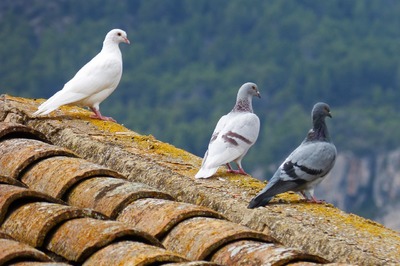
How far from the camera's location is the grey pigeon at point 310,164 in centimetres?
1134

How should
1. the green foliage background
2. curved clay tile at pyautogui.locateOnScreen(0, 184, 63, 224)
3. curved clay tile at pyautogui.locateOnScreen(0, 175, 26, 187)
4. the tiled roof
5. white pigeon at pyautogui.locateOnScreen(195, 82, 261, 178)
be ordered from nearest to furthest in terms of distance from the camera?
the tiled roof, curved clay tile at pyautogui.locateOnScreen(0, 184, 63, 224), curved clay tile at pyautogui.locateOnScreen(0, 175, 26, 187), white pigeon at pyautogui.locateOnScreen(195, 82, 261, 178), the green foliage background

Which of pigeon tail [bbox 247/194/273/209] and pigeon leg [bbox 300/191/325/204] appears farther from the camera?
pigeon leg [bbox 300/191/325/204]

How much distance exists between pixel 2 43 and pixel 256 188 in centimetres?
13709

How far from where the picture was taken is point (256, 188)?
11.6 metres

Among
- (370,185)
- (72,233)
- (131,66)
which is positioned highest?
(131,66)

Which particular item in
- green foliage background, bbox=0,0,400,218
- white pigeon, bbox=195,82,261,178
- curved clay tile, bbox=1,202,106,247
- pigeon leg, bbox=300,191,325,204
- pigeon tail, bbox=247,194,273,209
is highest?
green foliage background, bbox=0,0,400,218

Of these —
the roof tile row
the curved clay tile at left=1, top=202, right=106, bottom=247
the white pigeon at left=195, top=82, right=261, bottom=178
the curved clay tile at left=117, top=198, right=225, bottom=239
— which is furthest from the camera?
the white pigeon at left=195, top=82, right=261, bottom=178

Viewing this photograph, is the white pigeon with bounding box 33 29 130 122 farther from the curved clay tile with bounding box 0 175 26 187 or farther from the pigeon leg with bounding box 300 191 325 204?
the curved clay tile with bounding box 0 175 26 187

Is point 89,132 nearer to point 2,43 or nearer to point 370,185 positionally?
point 370,185

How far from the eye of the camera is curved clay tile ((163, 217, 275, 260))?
8.69 meters

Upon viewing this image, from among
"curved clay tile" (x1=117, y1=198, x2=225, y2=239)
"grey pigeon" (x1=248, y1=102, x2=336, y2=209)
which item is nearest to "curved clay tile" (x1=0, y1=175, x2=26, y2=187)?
"curved clay tile" (x1=117, y1=198, x2=225, y2=239)

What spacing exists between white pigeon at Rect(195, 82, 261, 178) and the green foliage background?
4516 inches

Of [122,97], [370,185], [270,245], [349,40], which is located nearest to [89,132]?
[270,245]

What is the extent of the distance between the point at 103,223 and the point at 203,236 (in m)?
0.65
